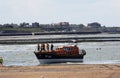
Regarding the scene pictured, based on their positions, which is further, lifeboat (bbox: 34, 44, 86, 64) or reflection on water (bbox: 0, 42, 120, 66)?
reflection on water (bbox: 0, 42, 120, 66)

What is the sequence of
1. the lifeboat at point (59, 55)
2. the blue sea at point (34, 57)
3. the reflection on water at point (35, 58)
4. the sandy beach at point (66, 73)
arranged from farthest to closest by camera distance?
1. the reflection on water at point (35, 58)
2. the blue sea at point (34, 57)
3. the lifeboat at point (59, 55)
4. the sandy beach at point (66, 73)

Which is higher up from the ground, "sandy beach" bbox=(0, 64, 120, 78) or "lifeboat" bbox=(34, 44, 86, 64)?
"sandy beach" bbox=(0, 64, 120, 78)

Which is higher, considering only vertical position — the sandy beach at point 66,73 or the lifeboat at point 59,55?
the sandy beach at point 66,73

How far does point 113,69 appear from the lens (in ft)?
173

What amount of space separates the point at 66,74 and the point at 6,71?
6784mm

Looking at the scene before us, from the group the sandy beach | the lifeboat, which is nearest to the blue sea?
the lifeboat

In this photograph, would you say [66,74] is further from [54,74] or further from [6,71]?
[6,71]

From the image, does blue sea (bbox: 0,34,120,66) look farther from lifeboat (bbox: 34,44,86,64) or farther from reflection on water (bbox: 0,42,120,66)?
lifeboat (bbox: 34,44,86,64)

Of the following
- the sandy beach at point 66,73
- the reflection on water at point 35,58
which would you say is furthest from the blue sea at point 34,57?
the sandy beach at point 66,73

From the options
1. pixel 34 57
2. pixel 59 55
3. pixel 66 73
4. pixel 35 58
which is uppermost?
pixel 66 73

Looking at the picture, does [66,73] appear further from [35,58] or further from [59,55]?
[35,58]

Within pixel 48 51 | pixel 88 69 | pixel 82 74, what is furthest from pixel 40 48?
pixel 82 74

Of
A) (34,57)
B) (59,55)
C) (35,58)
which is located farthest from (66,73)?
(34,57)

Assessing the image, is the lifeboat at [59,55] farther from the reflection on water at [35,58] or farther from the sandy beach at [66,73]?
the sandy beach at [66,73]
